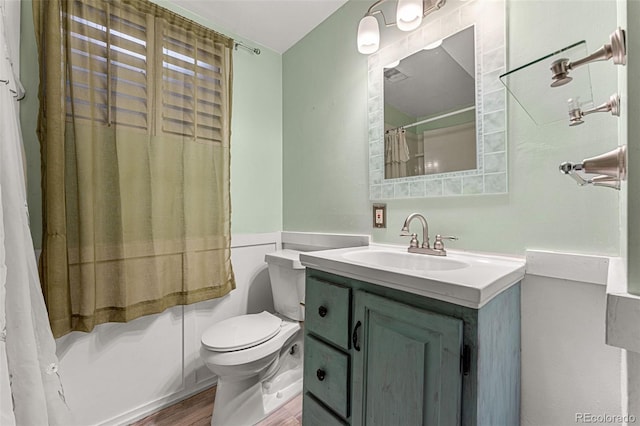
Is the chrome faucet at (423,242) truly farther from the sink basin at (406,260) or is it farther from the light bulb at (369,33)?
the light bulb at (369,33)

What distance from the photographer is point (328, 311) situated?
1023 mm

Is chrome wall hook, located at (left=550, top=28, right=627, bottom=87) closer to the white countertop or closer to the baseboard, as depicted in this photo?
the white countertop

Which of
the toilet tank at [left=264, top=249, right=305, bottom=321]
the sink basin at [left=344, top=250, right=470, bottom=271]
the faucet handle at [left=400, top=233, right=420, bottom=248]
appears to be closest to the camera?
the sink basin at [left=344, top=250, right=470, bottom=271]

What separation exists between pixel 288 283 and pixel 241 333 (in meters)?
0.36

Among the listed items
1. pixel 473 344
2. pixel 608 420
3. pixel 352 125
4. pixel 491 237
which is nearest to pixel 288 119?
pixel 352 125

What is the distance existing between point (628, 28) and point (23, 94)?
1913 mm

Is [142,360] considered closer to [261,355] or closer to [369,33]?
[261,355]

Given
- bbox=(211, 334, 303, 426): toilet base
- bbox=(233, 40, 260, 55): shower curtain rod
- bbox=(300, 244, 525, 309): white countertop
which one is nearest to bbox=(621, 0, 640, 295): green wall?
bbox=(300, 244, 525, 309): white countertop

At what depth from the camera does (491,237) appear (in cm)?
106

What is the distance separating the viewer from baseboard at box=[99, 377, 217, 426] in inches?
54.2

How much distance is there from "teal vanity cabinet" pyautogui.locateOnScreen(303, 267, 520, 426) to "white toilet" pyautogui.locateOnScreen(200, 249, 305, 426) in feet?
1.06

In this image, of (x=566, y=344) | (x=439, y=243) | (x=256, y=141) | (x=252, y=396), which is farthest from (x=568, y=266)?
(x=256, y=141)

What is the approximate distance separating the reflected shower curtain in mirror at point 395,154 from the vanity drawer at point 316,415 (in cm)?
106

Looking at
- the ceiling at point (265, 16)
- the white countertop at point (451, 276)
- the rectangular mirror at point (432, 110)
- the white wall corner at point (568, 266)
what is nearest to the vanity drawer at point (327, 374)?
the white countertop at point (451, 276)
